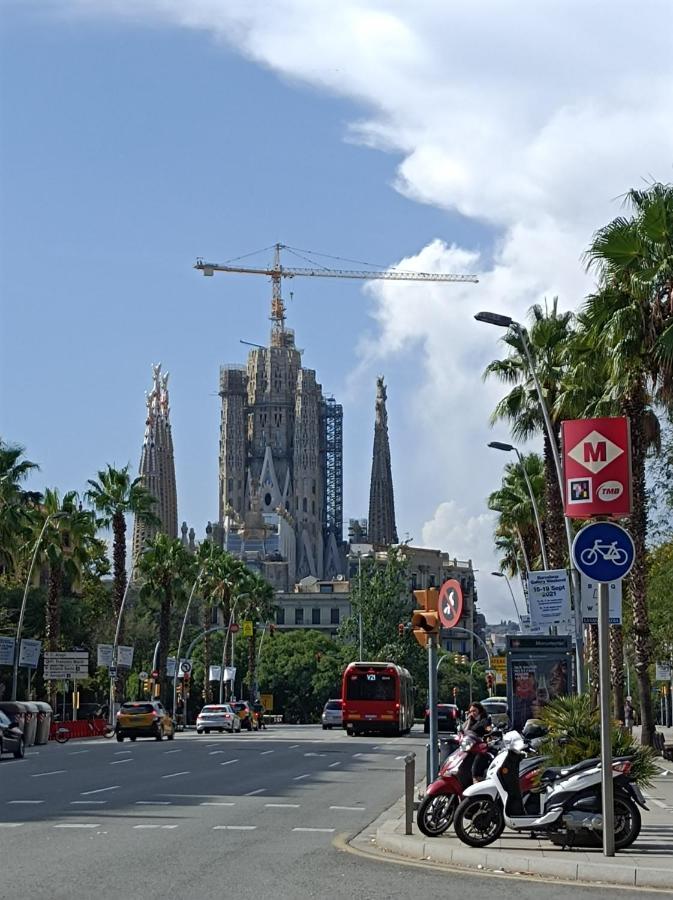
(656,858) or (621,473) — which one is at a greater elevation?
(621,473)

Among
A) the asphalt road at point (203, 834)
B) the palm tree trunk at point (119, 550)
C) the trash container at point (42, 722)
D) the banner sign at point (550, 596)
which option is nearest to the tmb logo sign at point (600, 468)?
the asphalt road at point (203, 834)

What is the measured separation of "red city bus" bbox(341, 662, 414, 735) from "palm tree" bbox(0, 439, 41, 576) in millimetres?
14334

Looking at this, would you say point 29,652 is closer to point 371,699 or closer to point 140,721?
point 140,721

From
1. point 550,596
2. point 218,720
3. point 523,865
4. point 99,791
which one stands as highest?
point 550,596

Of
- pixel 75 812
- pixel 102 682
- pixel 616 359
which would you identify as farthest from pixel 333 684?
pixel 75 812

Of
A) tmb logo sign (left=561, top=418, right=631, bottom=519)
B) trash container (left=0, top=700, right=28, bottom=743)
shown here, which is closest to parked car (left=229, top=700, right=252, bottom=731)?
trash container (left=0, top=700, right=28, bottom=743)

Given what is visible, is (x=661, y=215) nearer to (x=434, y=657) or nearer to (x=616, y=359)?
(x=616, y=359)

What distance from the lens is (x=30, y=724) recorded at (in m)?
50.0

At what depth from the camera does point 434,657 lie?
18.9 meters

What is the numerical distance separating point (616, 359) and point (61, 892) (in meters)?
20.3

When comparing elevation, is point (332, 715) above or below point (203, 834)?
above

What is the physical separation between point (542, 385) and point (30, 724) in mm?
21949

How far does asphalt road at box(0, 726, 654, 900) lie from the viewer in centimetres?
1212

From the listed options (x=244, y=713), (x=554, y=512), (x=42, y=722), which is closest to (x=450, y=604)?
(x=554, y=512)
